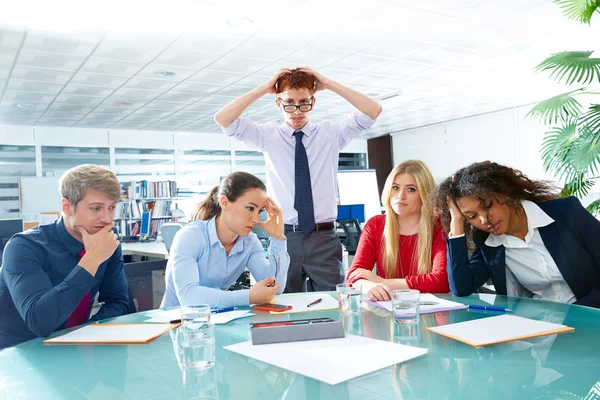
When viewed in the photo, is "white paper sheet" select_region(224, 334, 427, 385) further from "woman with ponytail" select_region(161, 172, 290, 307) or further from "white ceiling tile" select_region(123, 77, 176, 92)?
"white ceiling tile" select_region(123, 77, 176, 92)

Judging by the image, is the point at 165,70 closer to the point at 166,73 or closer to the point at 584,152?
the point at 166,73

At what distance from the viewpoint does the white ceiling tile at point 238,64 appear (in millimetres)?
5527

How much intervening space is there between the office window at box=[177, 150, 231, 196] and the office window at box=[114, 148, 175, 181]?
224 millimetres

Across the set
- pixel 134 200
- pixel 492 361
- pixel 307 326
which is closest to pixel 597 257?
pixel 492 361

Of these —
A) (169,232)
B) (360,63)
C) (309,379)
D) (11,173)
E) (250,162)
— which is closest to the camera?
(309,379)

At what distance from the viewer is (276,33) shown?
4.80 meters

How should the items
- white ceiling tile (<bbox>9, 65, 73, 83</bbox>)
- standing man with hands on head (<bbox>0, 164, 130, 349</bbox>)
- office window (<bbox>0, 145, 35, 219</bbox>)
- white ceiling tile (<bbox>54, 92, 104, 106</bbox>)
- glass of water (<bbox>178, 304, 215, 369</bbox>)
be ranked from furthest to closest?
office window (<bbox>0, 145, 35, 219</bbox>) < white ceiling tile (<bbox>54, 92, 104, 106</bbox>) < white ceiling tile (<bbox>9, 65, 73, 83</bbox>) < standing man with hands on head (<bbox>0, 164, 130, 349</bbox>) < glass of water (<bbox>178, 304, 215, 369</bbox>)

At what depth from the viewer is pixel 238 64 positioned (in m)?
5.70

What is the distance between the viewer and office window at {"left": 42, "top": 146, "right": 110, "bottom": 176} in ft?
29.2

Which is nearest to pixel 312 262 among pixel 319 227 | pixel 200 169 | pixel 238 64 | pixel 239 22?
pixel 319 227

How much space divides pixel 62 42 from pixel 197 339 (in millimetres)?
4627

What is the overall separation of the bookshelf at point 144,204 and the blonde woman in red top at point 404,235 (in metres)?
7.29

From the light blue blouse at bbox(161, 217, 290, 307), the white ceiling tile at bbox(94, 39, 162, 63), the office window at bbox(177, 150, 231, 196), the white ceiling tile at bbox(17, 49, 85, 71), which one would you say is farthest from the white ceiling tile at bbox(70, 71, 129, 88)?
the light blue blouse at bbox(161, 217, 290, 307)

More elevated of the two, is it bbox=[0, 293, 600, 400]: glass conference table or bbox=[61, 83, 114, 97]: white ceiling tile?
bbox=[61, 83, 114, 97]: white ceiling tile
